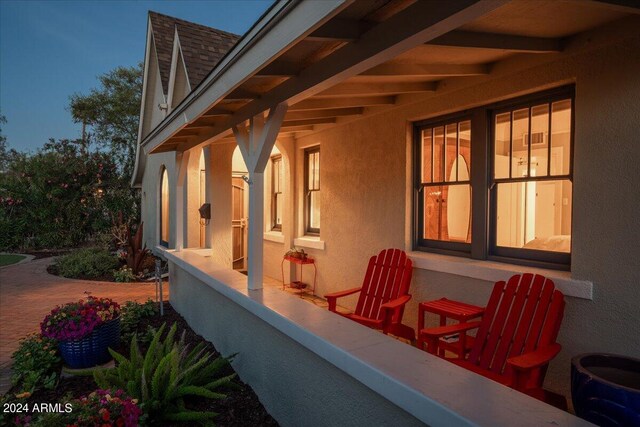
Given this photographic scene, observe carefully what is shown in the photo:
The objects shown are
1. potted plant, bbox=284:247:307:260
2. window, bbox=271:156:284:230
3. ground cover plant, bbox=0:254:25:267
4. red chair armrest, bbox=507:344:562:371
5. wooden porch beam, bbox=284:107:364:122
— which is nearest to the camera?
red chair armrest, bbox=507:344:562:371

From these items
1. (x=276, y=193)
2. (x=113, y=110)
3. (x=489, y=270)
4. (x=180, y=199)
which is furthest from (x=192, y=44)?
(x=113, y=110)

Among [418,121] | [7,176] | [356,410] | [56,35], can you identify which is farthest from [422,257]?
[56,35]

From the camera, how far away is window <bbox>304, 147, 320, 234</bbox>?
22.1ft

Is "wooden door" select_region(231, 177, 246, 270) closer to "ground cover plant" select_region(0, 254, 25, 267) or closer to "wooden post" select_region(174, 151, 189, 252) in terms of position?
"wooden post" select_region(174, 151, 189, 252)

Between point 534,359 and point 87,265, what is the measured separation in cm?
959

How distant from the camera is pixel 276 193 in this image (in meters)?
8.28

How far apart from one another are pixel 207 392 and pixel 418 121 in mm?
3356

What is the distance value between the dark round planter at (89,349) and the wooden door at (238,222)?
197 inches

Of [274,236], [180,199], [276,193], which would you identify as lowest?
[274,236]

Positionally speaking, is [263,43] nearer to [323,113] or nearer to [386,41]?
[386,41]

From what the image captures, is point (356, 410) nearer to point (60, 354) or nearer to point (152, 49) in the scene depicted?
point (60, 354)

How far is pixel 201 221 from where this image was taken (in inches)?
289

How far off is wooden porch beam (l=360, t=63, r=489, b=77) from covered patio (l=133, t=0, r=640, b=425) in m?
0.01

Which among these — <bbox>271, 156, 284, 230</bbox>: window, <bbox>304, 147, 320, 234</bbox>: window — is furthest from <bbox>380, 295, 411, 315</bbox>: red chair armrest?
<bbox>271, 156, 284, 230</bbox>: window
